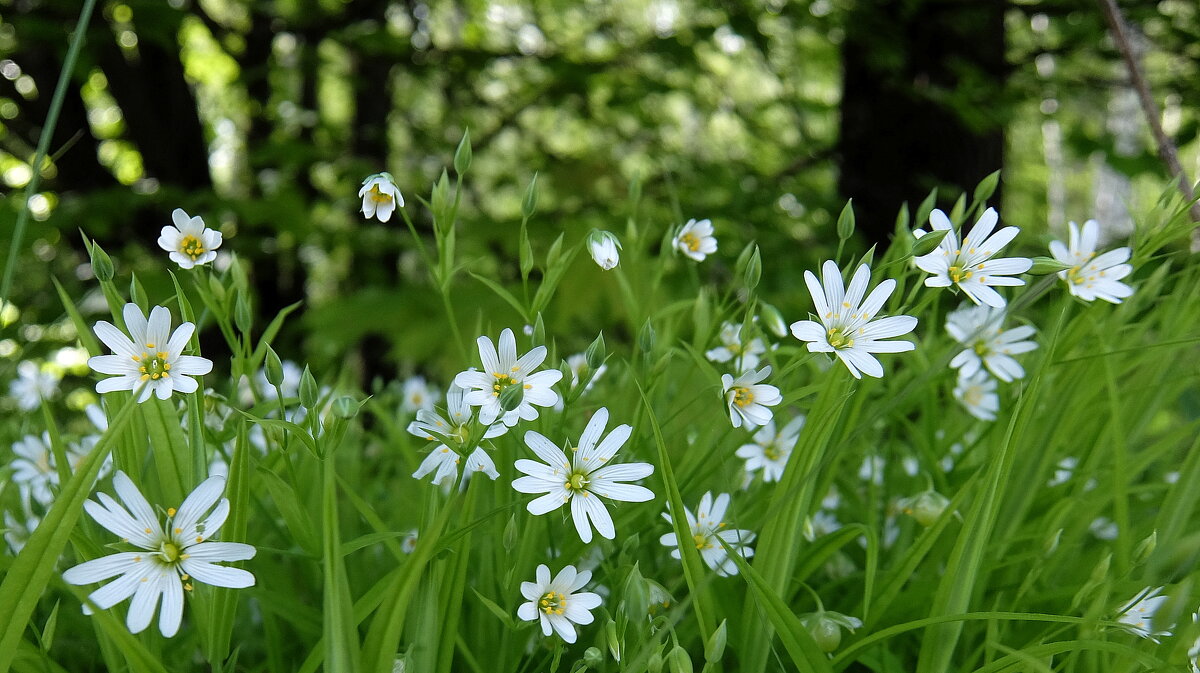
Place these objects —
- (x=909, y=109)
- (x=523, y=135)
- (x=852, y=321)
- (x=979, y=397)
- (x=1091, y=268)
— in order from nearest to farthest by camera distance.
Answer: (x=852, y=321)
(x=1091, y=268)
(x=979, y=397)
(x=909, y=109)
(x=523, y=135)

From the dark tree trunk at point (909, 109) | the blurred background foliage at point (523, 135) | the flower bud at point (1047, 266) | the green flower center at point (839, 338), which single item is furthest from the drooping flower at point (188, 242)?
the dark tree trunk at point (909, 109)

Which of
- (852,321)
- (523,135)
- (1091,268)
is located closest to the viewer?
(852,321)

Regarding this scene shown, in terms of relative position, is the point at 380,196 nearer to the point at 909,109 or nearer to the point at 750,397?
the point at 750,397

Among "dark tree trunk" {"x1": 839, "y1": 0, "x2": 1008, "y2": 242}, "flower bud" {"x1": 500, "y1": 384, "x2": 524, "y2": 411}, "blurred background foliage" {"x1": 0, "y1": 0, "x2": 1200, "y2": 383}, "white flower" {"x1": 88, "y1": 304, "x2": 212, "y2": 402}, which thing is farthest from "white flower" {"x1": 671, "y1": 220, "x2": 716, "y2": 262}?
"dark tree trunk" {"x1": 839, "y1": 0, "x2": 1008, "y2": 242}

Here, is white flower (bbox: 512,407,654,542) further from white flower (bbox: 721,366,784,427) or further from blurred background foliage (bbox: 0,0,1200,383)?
blurred background foliage (bbox: 0,0,1200,383)

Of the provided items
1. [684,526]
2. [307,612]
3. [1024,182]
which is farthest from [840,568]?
[1024,182]

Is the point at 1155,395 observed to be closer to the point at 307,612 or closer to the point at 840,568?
the point at 840,568

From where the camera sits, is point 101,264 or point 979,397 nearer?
point 101,264

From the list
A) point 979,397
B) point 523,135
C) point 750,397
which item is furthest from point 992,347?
point 523,135
